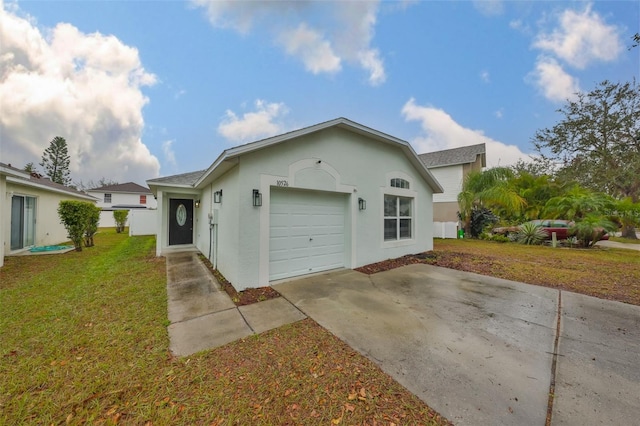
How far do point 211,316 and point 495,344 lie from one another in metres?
4.29

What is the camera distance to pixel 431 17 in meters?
9.20

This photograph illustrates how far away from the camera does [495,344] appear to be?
10.5 ft

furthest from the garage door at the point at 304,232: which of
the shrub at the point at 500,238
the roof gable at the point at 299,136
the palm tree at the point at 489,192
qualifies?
the shrub at the point at 500,238

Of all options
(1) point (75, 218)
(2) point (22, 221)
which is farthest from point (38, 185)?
(1) point (75, 218)

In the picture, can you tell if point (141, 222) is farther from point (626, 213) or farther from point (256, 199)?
point (626, 213)

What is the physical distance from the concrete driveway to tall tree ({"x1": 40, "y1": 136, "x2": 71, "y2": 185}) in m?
47.0

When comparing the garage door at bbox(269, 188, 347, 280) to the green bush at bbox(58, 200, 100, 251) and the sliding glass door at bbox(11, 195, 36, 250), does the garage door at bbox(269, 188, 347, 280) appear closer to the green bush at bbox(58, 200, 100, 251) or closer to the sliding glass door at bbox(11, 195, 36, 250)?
the green bush at bbox(58, 200, 100, 251)

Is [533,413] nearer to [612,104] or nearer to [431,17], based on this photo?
[431,17]

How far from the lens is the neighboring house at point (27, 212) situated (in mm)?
8028

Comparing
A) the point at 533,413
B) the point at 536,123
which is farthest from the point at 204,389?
the point at 536,123

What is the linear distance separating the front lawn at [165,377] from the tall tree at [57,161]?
4449 centimetres

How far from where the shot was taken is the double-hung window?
8.34 m

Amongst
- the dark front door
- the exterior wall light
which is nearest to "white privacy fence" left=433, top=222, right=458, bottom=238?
the exterior wall light

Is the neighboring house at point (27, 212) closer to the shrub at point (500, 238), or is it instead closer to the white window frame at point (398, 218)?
the white window frame at point (398, 218)
